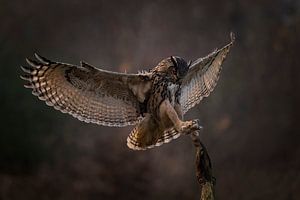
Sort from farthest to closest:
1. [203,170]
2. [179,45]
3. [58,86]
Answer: [179,45], [58,86], [203,170]

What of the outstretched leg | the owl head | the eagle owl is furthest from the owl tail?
the owl head

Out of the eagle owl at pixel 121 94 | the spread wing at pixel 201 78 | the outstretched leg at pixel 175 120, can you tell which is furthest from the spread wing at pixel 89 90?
the spread wing at pixel 201 78

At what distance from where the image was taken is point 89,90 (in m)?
2.81

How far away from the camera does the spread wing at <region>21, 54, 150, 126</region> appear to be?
8.85 feet

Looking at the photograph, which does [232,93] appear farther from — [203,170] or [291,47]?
[203,170]

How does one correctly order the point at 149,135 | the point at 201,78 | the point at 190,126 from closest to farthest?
the point at 190,126, the point at 149,135, the point at 201,78

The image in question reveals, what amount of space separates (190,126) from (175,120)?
0.49 ft

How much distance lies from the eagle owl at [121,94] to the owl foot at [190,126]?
0.13 m

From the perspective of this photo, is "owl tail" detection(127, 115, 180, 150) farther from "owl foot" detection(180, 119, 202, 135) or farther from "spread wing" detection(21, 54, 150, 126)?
"owl foot" detection(180, 119, 202, 135)

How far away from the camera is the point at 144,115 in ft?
9.19

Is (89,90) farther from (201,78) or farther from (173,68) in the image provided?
(201,78)

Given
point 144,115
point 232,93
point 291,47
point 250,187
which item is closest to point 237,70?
point 232,93

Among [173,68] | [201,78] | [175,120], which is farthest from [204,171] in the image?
[201,78]

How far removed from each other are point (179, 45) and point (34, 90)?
2.61 meters
